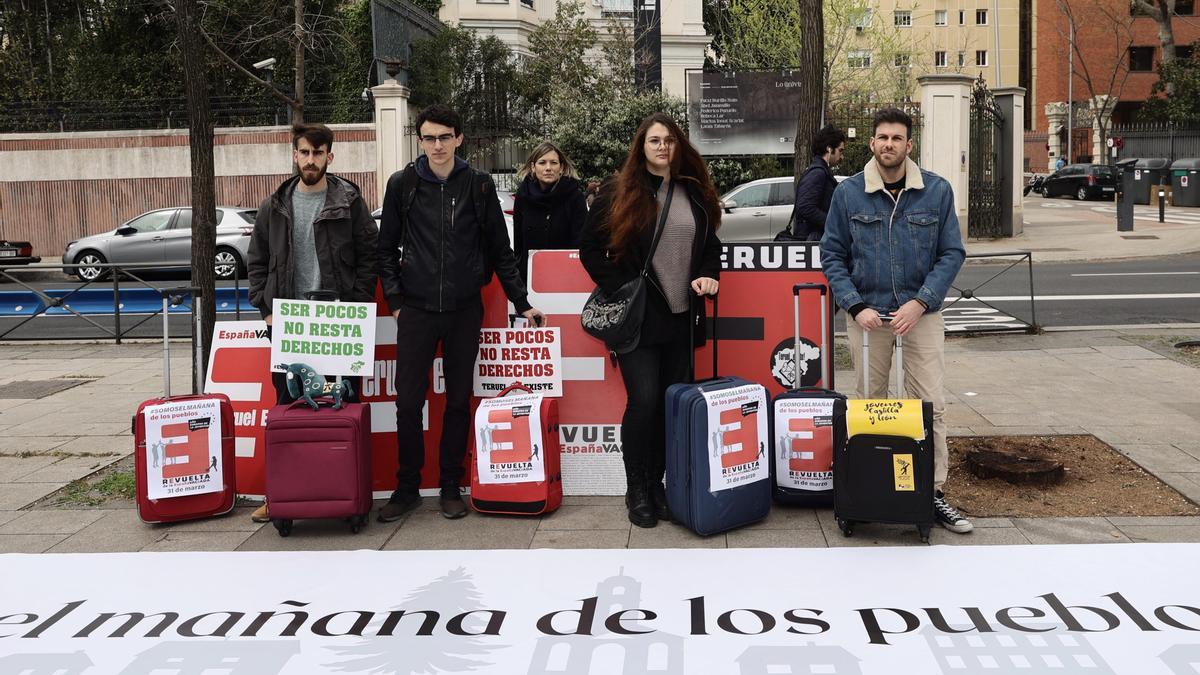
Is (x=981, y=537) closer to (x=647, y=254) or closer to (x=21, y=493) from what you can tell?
(x=647, y=254)

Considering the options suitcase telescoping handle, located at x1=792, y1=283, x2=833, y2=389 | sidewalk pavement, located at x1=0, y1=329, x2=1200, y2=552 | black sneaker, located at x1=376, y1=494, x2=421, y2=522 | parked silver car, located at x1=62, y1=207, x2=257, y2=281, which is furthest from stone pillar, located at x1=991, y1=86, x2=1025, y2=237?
black sneaker, located at x1=376, y1=494, x2=421, y2=522

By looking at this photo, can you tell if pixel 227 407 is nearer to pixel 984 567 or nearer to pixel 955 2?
pixel 984 567

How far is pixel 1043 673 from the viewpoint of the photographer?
3.90m

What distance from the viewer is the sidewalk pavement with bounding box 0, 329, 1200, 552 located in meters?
5.52

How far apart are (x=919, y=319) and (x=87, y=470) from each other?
5226 mm

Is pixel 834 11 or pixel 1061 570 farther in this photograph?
pixel 834 11

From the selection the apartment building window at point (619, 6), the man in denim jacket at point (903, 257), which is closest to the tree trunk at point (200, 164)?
the man in denim jacket at point (903, 257)

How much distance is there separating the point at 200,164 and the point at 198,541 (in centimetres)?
274

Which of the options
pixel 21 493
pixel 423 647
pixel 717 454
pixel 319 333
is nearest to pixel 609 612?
pixel 423 647

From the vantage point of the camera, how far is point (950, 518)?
216 inches

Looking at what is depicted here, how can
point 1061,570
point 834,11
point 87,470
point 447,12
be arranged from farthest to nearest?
point 447,12 < point 834,11 < point 87,470 < point 1061,570

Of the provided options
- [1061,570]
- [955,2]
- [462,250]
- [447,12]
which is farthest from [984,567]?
[955,2]

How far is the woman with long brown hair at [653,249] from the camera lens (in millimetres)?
5555

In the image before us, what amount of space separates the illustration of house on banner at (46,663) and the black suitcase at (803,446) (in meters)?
3.35
